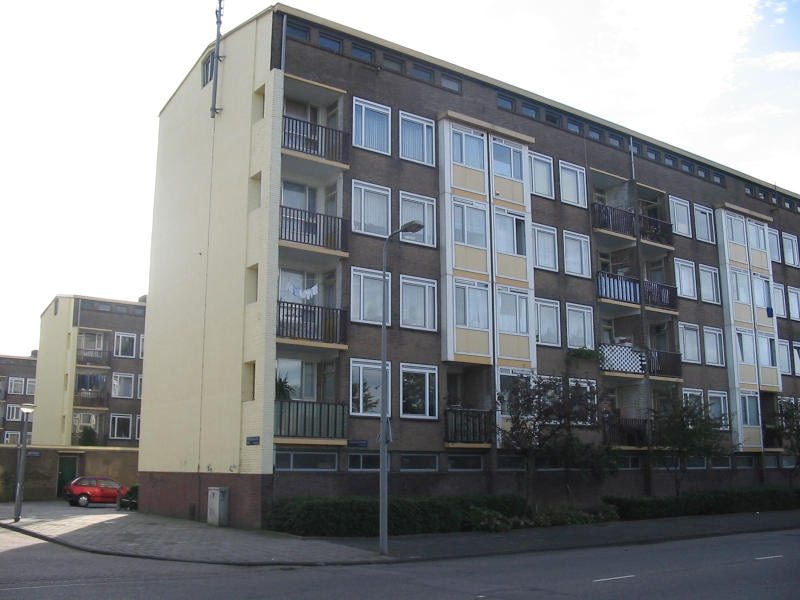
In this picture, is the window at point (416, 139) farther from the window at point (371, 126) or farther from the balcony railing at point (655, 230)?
the balcony railing at point (655, 230)

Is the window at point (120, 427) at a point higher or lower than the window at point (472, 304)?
lower

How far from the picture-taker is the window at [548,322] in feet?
103

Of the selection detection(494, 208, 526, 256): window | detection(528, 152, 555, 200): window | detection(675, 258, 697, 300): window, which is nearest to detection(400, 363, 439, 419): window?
detection(494, 208, 526, 256): window

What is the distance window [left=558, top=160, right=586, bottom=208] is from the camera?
33.6 m

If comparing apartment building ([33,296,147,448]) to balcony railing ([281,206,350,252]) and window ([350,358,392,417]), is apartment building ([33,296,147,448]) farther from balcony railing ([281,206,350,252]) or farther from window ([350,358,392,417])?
balcony railing ([281,206,350,252])

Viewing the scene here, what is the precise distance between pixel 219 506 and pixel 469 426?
8.51 meters

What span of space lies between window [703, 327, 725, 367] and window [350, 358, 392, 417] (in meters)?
18.1

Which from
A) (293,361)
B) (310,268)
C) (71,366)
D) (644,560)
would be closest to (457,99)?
(310,268)

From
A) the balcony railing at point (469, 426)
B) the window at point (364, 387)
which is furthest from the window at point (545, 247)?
the window at point (364, 387)

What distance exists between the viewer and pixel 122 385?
5716cm

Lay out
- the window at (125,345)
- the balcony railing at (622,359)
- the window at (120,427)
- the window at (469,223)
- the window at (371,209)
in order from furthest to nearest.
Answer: the window at (125,345) < the window at (120,427) < the balcony railing at (622,359) < the window at (469,223) < the window at (371,209)

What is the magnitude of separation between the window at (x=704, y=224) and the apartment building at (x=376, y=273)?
2.08 metres

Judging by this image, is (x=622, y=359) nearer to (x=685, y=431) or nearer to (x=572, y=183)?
(x=685, y=431)

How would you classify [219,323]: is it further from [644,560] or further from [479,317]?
[644,560]
